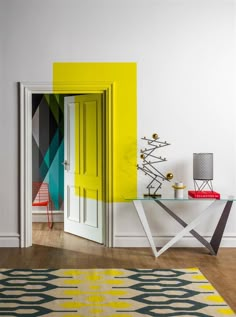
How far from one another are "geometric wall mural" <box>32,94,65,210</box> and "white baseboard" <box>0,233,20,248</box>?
232cm

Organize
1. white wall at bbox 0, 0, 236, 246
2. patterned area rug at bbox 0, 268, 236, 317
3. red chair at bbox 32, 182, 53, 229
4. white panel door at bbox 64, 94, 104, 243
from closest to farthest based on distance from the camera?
patterned area rug at bbox 0, 268, 236, 317
white wall at bbox 0, 0, 236, 246
white panel door at bbox 64, 94, 104, 243
red chair at bbox 32, 182, 53, 229

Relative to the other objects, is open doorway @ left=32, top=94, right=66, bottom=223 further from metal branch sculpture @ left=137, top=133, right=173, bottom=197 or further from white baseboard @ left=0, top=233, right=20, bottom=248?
metal branch sculpture @ left=137, top=133, right=173, bottom=197

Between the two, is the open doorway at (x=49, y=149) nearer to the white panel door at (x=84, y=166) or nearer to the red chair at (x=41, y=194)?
the red chair at (x=41, y=194)

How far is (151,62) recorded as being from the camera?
7164 mm

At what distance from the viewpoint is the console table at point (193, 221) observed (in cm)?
667

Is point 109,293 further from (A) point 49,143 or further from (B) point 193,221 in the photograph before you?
(A) point 49,143

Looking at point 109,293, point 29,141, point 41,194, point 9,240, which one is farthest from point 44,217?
point 109,293

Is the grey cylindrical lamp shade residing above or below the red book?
above

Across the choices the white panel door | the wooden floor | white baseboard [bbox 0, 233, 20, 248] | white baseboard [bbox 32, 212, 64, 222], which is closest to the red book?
the wooden floor

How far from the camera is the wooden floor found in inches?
240

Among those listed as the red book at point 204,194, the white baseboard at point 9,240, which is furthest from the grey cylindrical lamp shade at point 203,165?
the white baseboard at point 9,240

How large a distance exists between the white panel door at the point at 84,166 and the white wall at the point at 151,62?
0.55m

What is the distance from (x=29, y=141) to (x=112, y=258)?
5.63 ft

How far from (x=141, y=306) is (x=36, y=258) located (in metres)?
2.15
